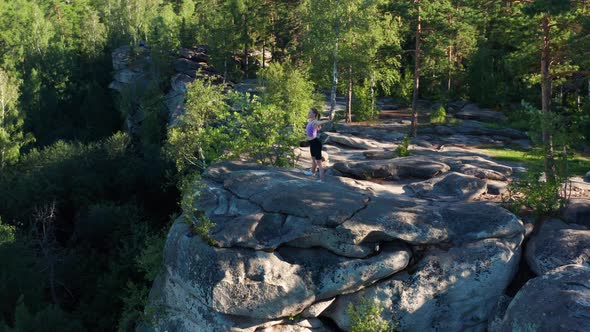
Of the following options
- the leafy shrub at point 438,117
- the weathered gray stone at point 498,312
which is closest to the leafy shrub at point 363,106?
the leafy shrub at point 438,117

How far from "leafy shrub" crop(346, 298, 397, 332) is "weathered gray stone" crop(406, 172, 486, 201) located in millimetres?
4050

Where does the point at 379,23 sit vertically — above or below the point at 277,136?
above

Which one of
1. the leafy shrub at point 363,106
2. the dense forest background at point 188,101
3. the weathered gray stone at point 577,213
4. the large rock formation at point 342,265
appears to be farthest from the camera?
the leafy shrub at point 363,106

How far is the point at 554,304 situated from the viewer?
28.6ft

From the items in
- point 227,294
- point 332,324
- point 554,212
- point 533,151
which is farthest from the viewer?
point 533,151

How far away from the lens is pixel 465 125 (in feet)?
95.5

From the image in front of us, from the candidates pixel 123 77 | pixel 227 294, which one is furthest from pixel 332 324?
pixel 123 77

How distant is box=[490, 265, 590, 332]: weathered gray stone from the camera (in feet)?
27.4

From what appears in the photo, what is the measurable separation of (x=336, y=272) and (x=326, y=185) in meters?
2.61

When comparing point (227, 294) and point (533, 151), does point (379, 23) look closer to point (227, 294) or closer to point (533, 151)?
point (533, 151)

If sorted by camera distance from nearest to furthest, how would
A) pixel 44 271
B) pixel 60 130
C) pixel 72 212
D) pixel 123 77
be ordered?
pixel 44 271 → pixel 72 212 → pixel 60 130 → pixel 123 77

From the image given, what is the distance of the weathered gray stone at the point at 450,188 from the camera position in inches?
529

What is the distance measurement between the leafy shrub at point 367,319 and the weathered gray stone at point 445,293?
15.9 inches

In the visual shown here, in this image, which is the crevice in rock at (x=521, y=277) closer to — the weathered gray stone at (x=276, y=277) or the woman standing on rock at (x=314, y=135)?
the weathered gray stone at (x=276, y=277)
